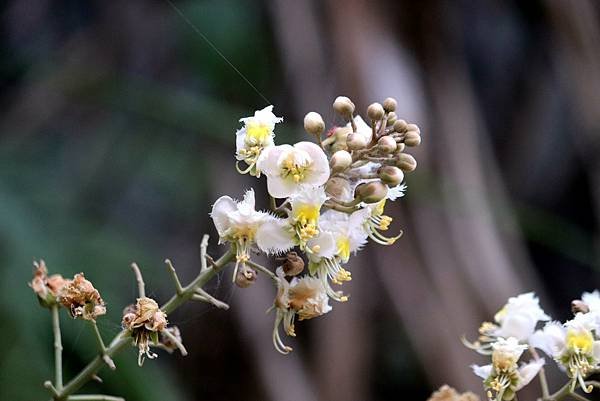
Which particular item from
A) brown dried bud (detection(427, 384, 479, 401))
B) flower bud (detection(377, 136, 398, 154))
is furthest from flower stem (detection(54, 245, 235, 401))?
brown dried bud (detection(427, 384, 479, 401))

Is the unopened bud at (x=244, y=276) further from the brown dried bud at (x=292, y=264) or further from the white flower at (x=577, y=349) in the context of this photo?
the white flower at (x=577, y=349)

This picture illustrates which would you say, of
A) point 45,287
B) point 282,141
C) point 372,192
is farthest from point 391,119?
point 282,141

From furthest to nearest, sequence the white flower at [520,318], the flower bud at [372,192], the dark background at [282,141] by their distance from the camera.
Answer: the dark background at [282,141] < the white flower at [520,318] < the flower bud at [372,192]

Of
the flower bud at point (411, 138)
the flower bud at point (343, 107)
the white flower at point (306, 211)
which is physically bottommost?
the white flower at point (306, 211)

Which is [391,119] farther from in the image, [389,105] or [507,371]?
[507,371]

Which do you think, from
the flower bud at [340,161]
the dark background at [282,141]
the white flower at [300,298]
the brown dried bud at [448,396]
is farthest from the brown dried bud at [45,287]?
the dark background at [282,141]

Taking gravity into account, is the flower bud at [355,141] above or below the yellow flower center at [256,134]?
below

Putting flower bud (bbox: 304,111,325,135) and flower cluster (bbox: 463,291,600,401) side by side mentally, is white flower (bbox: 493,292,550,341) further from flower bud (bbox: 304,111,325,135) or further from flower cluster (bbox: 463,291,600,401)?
flower bud (bbox: 304,111,325,135)

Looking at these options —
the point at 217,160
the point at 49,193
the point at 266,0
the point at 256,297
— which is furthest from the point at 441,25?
the point at 49,193
